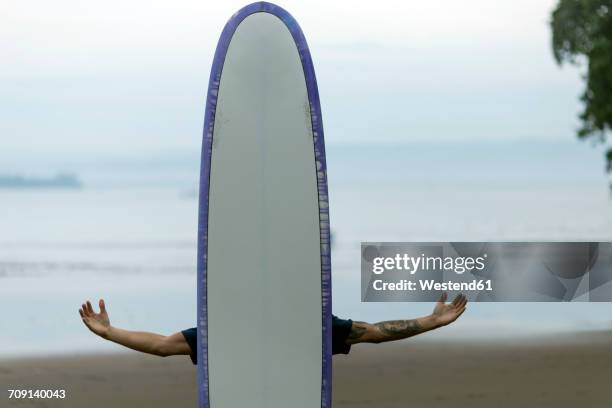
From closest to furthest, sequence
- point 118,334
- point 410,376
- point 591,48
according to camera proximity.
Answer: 1. point 118,334
2. point 410,376
3. point 591,48

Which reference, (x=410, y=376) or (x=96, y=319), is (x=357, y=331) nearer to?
(x=96, y=319)

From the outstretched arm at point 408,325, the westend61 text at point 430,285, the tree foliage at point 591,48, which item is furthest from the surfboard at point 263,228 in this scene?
the tree foliage at point 591,48

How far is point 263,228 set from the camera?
18.2 feet

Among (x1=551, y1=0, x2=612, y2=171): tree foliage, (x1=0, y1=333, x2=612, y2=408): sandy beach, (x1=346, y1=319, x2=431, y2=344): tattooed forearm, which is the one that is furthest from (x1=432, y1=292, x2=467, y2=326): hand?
(x1=551, y1=0, x2=612, y2=171): tree foliage

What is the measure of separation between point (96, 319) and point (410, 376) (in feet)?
24.7

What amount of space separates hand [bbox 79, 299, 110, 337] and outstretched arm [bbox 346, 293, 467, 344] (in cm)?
152

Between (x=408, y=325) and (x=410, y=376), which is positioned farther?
(x=410, y=376)

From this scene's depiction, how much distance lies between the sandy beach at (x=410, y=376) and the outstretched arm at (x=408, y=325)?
5201 millimetres

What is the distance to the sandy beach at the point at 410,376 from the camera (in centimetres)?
1073

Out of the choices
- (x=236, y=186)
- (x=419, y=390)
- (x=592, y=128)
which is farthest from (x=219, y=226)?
(x=592, y=128)

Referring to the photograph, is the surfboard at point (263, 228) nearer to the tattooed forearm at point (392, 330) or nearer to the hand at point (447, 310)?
the tattooed forearm at point (392, 330)

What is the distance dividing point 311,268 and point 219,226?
640 millimetres

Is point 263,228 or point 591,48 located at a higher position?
point 591,48

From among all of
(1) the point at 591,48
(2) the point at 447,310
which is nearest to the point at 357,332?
(2) the point at 447,310
